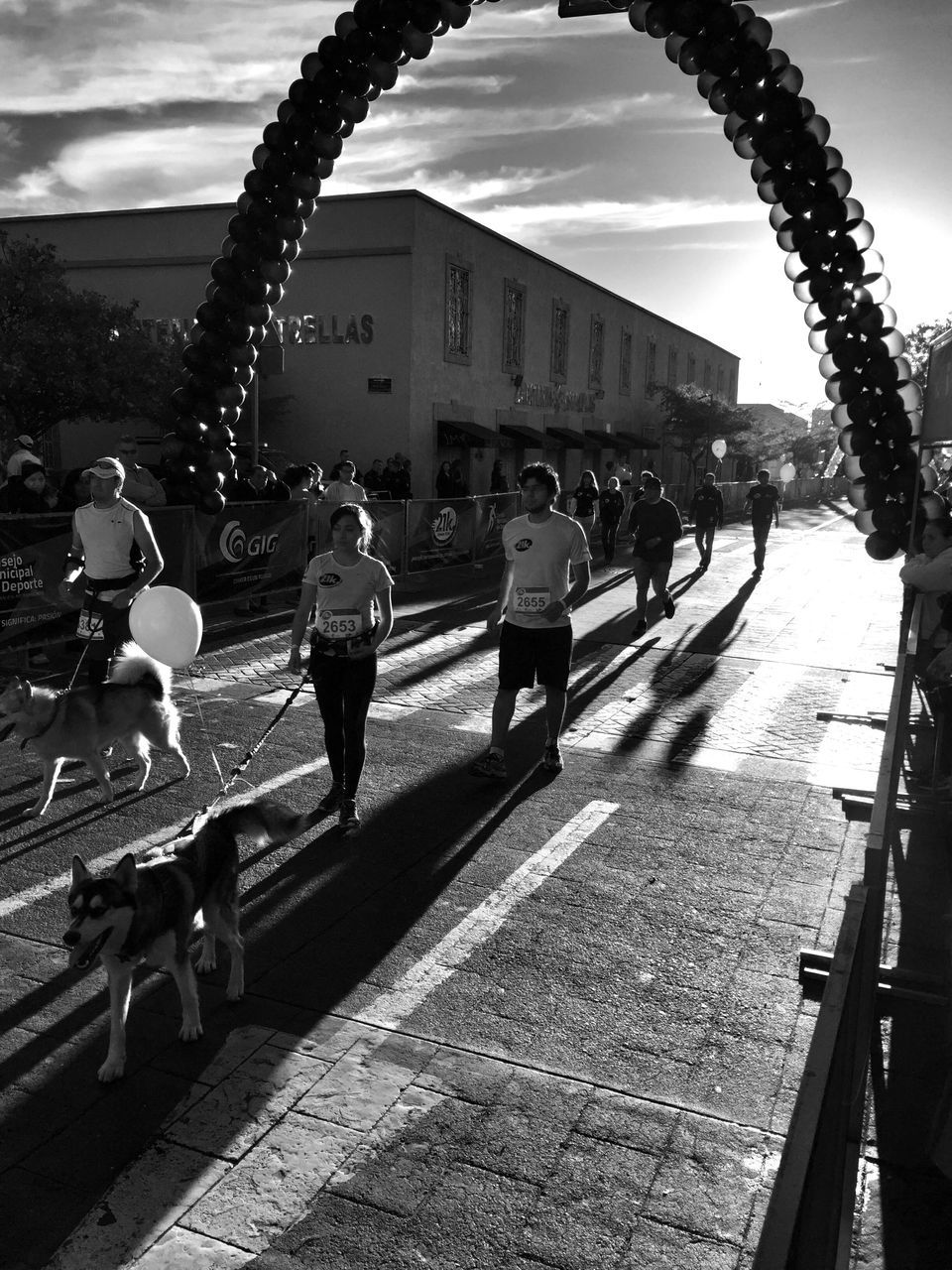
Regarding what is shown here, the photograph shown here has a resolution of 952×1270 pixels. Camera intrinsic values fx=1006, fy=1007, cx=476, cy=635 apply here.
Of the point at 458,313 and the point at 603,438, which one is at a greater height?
the point at 458,313

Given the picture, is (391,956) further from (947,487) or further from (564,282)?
(564,282)

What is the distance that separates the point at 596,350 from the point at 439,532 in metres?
25.1

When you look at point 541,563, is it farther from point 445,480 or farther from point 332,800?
point 445,480

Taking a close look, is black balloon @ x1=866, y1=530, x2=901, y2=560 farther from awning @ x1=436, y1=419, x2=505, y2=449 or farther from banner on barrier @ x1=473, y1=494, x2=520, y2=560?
awning @ x1=436, y1=419, x2=505, y2=449

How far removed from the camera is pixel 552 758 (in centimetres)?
721

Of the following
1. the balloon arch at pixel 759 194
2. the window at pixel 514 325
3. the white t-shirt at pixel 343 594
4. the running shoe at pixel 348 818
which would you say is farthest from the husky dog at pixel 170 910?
the window at pixel 514 325

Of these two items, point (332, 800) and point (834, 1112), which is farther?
point (332, 800)

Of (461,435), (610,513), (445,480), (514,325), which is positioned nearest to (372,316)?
(461,435)

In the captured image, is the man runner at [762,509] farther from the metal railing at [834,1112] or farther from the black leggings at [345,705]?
the metal railing at [834,1112]

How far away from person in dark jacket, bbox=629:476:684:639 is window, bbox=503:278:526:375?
19.8 metres

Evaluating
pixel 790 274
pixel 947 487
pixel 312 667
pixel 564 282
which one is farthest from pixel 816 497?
pixel 312 667

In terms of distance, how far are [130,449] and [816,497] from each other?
192 ft

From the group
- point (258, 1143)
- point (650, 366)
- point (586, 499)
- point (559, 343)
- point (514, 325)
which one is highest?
point (650, 366)

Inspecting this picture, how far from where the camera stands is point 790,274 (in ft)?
27.4
